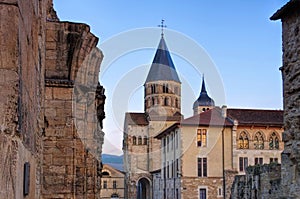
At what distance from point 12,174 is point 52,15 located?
22.6 feet

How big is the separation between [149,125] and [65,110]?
65302 mm

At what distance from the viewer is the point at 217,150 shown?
147 ft

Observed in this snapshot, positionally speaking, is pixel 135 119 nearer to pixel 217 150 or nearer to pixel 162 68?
pixel 162 68

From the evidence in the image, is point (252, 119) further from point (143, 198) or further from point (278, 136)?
point (143, 198)

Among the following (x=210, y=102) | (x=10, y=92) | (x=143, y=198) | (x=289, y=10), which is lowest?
(x=143, y=198)

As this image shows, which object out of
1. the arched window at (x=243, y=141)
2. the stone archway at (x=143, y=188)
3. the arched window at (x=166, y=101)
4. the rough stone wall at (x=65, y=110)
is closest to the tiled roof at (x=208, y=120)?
the arched window at (x=243, y=141)

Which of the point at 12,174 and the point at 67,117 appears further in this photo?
the point at 67,117

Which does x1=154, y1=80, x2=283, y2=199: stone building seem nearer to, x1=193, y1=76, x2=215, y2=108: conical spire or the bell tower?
the bell tower

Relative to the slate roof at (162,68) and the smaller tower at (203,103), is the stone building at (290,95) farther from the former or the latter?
the smaller tower at (203,103)

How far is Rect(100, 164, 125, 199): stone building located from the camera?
81.8 m

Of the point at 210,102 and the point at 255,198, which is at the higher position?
the point at 210,102

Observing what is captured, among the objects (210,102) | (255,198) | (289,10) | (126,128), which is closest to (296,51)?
(289,10)

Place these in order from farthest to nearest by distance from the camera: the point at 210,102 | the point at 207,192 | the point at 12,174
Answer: the point at 210,102 < the point at 207,192 < the point at 12,174

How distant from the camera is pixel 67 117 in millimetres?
8664
